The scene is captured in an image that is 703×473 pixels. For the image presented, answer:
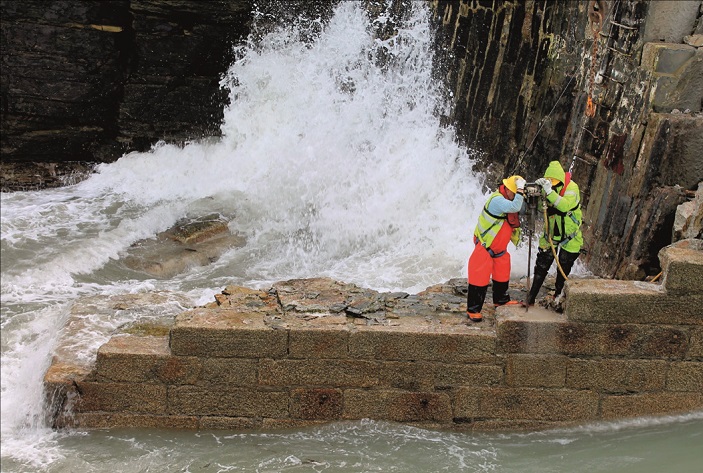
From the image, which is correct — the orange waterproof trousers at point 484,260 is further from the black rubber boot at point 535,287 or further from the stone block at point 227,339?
the stone block at point 227,339

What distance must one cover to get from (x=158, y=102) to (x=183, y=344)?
30.2ft

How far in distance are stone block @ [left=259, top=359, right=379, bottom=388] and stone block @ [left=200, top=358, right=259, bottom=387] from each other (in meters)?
0.08

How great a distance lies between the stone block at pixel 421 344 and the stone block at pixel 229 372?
88cm

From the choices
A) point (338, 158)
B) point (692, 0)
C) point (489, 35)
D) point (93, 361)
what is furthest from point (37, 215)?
point (692, 0)

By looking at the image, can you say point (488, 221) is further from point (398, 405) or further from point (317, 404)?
point (317, 404)

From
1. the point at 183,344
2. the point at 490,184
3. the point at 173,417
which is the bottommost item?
the point at 173,417

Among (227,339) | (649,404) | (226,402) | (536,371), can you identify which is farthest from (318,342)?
(649,404)

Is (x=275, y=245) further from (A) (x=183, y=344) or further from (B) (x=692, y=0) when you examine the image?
(B) (x=692, y=0)

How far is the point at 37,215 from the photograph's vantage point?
13242mm

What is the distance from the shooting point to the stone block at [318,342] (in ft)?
23.8

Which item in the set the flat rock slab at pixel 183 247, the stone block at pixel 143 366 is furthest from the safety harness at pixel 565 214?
the flat rock slab at pixel 183 247

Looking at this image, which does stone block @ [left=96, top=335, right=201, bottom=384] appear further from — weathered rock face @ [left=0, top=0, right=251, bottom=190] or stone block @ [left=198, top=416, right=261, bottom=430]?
weathered rock face @ [left=0, top=0, right=251, bottom=190]

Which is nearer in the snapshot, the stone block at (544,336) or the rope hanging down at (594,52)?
the stone block at (544,336)

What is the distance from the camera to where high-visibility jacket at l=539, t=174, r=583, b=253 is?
749 centimetres
